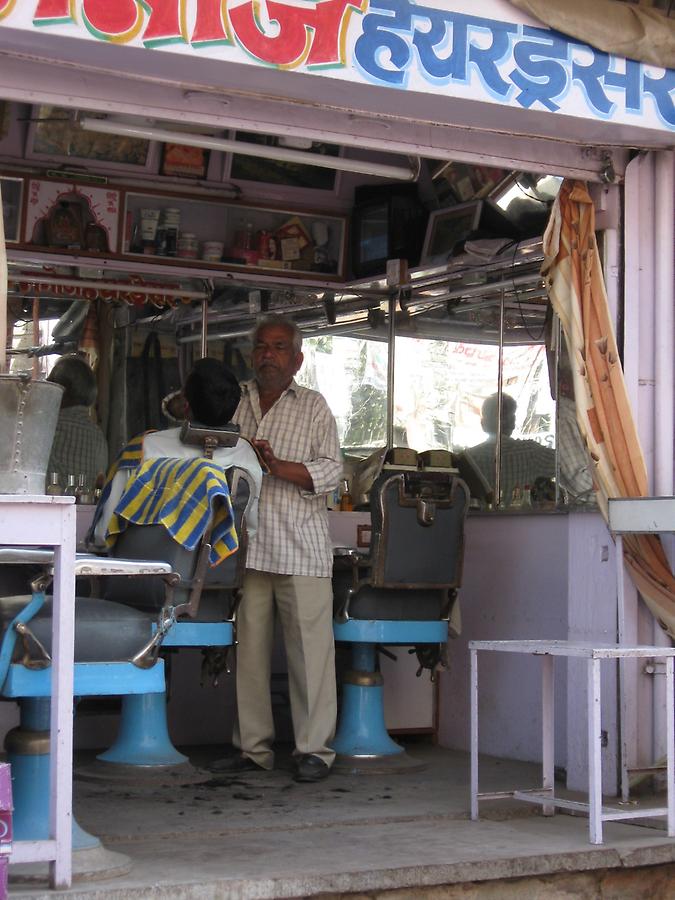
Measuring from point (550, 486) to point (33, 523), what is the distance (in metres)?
2.85

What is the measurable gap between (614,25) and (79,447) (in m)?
3.19

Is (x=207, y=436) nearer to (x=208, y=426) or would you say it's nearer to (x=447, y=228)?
(x=208, y=426)

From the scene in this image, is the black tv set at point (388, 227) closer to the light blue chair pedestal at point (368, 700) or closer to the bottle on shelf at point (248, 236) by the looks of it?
the bottle on shelf at point (248, 236)

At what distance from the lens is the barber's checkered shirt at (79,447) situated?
609 cm

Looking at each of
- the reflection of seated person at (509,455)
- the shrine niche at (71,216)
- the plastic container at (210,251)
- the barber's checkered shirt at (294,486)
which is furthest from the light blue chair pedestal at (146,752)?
the plastic container at (210,251)

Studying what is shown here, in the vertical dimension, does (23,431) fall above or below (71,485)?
above

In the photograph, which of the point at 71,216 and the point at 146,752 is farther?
the point at 71,216

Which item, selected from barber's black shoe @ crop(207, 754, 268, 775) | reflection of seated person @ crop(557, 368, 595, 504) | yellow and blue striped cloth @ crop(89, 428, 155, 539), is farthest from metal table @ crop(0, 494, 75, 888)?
reflection of seated person @ crop(557, 368, 595, 504)

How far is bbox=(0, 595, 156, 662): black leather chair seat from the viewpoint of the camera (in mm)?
3178

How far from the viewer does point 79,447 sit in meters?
6.19

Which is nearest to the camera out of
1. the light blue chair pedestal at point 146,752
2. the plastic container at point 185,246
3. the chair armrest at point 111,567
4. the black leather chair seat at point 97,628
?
the chair armrest at point 111,567

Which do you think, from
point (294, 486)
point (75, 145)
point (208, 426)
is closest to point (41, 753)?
point (208, 426)

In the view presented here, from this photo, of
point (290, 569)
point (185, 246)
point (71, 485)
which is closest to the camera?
point (290, 569)

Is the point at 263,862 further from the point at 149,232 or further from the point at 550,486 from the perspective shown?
the point at 149,232
